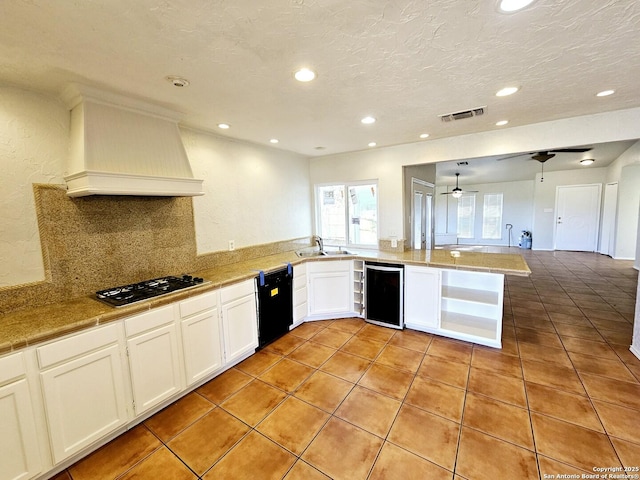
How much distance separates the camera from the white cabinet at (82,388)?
155cm

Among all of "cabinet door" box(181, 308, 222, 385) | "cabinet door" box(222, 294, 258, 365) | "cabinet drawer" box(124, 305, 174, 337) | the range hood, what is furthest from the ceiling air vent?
"cabinet drawer" box(124, 305, 174, 337)

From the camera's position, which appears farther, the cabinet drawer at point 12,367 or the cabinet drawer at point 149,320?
the cabinet drawer at point 149,320

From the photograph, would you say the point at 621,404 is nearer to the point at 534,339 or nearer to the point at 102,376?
the point at 534,339

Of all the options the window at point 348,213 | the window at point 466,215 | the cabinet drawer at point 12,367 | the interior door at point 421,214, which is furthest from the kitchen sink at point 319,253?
the window at point 466,215

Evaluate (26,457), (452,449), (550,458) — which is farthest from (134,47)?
(550,458)

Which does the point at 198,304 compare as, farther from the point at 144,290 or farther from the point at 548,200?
the point at 548,200

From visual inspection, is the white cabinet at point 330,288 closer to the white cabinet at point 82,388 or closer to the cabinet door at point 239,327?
the cabinet door at point 239,327

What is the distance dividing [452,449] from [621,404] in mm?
1464

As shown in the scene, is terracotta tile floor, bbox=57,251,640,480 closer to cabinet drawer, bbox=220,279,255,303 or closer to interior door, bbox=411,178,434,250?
cabinet drawer, bbox=220,279,255,303

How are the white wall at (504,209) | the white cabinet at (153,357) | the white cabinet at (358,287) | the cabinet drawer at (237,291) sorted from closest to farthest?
the white cabinet at (153,357), the cabinet drawer at (237,291), the white cabinet at (358,287), the white wall at (504,209)

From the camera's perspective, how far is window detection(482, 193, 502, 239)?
9.75 metres

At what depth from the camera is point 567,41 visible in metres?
1.50

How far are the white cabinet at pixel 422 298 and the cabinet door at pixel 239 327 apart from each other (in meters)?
1.85

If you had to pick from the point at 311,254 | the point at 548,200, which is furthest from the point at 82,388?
the point at 548,200
